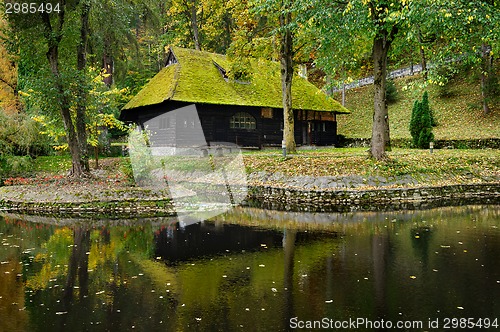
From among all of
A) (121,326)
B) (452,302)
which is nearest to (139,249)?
(121,326)

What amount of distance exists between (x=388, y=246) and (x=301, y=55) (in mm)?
19339

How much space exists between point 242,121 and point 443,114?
1855 centimetres

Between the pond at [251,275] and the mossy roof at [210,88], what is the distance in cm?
1617

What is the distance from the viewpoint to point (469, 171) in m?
20.0

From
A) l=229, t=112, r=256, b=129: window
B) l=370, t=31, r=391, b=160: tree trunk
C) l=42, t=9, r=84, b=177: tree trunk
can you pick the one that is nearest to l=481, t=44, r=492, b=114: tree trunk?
l=370, t=31, r=391, b=160: tree trunk

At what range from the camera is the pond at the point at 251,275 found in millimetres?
6129

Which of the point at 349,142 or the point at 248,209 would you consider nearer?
the point at 248,209

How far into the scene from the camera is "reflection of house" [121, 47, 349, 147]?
94.4 feet

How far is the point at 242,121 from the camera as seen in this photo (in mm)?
31359

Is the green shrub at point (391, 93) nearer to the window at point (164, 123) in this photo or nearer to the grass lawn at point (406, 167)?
the grass lawn at point (406, 167)

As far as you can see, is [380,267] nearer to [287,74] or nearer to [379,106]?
[379,106]

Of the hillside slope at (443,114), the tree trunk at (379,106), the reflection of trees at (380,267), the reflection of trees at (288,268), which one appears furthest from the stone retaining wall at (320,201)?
the hillside slope at (443,114)

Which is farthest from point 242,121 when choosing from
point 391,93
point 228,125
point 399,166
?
point 391,93

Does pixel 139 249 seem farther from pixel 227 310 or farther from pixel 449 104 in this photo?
pixel 449 104
